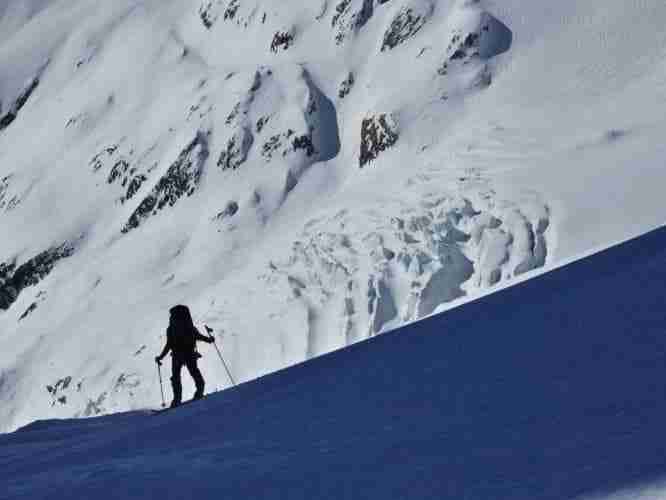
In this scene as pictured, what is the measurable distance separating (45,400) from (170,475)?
178 feet

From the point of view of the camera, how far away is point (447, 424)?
652 cm

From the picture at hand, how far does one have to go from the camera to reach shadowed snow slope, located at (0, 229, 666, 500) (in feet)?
17.5

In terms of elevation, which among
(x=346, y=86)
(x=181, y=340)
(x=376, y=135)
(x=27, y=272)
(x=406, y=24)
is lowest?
(x=27, y=272)

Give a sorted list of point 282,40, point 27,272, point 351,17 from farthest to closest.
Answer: point 27,272, point 282,40, point 351,17

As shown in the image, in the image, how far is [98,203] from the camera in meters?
78.3

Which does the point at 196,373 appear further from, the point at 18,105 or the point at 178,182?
the point at 18,105

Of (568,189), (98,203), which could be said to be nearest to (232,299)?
(568,189)

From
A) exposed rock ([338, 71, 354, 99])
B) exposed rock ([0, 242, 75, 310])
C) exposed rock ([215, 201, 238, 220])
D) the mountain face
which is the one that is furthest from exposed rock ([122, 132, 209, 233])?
exposed rock ([338, 71, 354, 99])

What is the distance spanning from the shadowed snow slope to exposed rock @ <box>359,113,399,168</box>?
43776 millimetres

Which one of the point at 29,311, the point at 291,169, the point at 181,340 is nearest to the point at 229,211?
the point at 291,169

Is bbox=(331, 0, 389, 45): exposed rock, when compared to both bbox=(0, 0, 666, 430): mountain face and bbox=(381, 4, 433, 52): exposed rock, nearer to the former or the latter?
bbox=(0, 0, 666, 430): mountain face

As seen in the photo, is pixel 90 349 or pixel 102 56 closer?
pixel 90 349

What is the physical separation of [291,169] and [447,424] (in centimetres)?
5843

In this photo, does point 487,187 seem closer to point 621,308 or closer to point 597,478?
point 621,308
